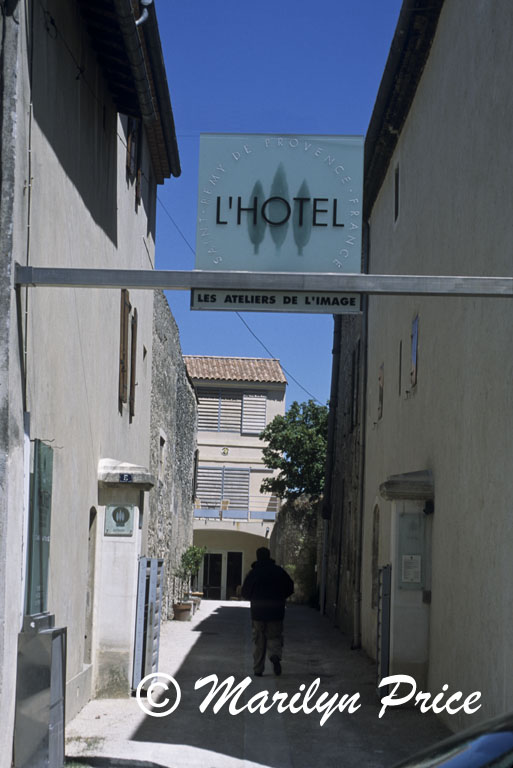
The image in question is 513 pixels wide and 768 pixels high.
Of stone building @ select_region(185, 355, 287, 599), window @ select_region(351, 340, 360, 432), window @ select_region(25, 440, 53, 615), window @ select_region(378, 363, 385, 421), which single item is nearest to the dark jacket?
window @ select_region(378, 363, 385, 421)

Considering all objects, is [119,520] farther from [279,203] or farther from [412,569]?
[279,203]

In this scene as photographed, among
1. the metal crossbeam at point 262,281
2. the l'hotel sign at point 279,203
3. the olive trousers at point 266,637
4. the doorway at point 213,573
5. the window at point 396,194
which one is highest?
the window at point 396,194

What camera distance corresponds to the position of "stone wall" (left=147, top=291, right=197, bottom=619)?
19.4 metres

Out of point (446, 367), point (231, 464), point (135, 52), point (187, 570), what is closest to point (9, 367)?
point (135, 52)

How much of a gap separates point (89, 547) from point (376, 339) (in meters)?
8.72

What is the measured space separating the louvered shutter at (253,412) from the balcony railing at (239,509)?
10.2 ft

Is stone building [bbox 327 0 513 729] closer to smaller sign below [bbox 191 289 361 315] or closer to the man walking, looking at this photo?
smaller sign below [bbox 191 289 361 315]

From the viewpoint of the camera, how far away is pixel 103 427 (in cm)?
1248

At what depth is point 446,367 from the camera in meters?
11.6

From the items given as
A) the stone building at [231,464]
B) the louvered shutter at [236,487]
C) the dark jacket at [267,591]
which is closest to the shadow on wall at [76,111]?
the dark jacket at [267,591]

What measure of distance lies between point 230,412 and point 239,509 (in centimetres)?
463

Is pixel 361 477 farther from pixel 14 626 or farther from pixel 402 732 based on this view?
pixel 14 626

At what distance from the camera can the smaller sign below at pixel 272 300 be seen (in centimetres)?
782

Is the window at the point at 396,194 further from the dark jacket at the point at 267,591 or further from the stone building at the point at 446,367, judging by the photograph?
the dark jacket at the point at 267,591
